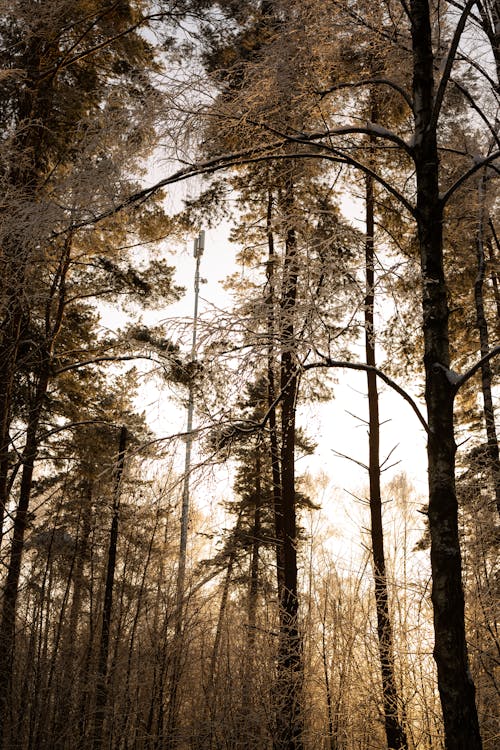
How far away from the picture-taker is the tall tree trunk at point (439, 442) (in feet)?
10.7

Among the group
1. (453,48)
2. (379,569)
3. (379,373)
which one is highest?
(453,48)

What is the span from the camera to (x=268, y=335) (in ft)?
12.7

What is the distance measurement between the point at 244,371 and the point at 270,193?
25.0 feet

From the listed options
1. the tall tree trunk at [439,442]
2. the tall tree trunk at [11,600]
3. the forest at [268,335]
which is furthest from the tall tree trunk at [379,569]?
the tall tree trunk at [11,600]

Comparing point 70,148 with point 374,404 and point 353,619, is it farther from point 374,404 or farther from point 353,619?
point 353,619

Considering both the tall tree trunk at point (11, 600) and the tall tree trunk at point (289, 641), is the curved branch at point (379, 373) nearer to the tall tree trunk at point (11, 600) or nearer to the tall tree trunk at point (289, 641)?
the tall tree trunk at point (289, 641)

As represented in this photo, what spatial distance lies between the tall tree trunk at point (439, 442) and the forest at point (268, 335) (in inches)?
0.6

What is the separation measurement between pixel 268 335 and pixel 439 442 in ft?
4.17

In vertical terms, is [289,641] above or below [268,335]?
below

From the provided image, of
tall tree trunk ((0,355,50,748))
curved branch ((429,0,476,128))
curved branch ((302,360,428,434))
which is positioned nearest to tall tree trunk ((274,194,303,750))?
curved branch ((302,360,428,434))

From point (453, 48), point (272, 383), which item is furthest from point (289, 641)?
point (453, 48)

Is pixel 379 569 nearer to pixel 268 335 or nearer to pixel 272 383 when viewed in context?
pixel 272 383

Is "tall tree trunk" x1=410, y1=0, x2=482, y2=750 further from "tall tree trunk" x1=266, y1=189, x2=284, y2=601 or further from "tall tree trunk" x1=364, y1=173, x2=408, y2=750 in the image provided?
"tall tree trunk" x1=364, y1=173, x2=408, y2=750

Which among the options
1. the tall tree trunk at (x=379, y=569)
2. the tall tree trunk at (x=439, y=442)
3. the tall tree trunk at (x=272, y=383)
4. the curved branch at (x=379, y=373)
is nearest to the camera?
the tall tree trunk at (x=439, y=442)
